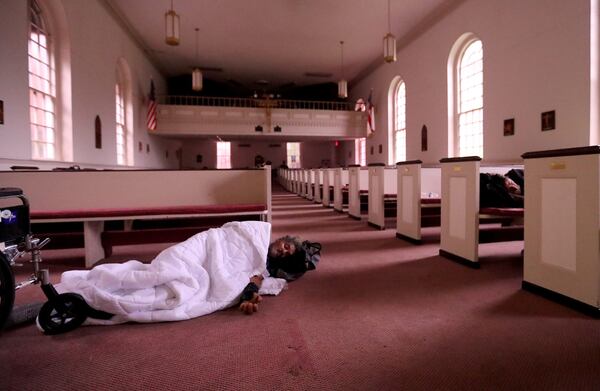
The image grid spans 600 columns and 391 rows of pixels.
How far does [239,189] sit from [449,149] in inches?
294

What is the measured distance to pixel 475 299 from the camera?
256 centimetres

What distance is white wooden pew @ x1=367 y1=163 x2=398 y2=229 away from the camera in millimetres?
5566

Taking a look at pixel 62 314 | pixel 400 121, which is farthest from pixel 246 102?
pixel 62 314

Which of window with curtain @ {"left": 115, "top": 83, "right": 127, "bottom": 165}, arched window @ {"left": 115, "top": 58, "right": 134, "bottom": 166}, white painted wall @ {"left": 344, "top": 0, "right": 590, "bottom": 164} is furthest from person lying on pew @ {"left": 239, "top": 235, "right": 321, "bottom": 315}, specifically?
arched window @ {"left": 115, "top": 58, "right": 134, "bottom": 166}

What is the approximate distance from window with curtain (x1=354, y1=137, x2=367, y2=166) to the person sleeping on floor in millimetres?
14744

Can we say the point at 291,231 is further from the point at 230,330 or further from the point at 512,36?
the point at 512,36

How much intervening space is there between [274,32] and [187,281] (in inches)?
433

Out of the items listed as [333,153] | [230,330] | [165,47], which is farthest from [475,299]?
[333,153]

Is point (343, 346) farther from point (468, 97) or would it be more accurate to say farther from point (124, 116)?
point (124, 116)

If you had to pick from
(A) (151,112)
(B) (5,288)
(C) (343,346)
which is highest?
(A) (151,112)

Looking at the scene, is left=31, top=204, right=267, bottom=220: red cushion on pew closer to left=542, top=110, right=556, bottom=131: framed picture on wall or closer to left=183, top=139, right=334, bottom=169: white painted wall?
left=542, top=110, right=556, bottom=131: framed picture on wall

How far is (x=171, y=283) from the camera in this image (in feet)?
7.31

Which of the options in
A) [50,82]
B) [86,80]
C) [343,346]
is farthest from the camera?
[86,80]

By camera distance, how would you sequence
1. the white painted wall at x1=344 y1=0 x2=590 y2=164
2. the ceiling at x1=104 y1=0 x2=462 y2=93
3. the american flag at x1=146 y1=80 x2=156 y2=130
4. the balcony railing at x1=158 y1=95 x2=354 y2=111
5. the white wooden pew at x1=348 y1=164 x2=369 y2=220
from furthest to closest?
1. the balcony railing at x1=158 y1=95 x2=354 y2=111
2. the american flag at x1=146 y1=80 x2=156 y2=130
3. the ceiling at x1=104 y1=0 x2=462 y2=93
4. the white wooden pew at x1=348 y1=164 x2=369 y2=220
5. the white painted wall at x1=344 y1=0 x2=590 y2=164
